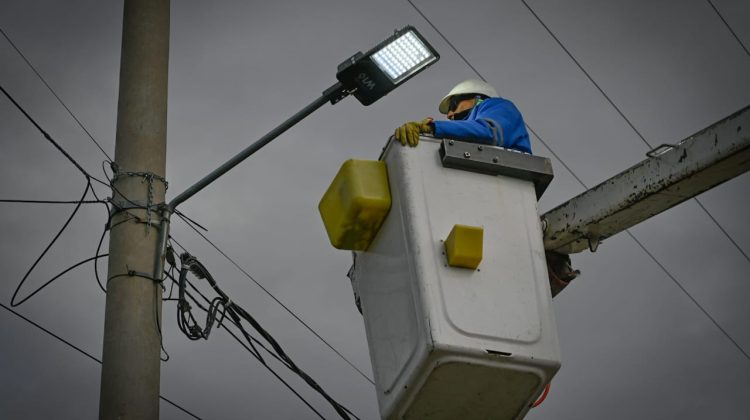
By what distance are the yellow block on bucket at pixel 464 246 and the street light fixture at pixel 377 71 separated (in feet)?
3.72

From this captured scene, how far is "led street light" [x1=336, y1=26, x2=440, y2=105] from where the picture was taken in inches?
216

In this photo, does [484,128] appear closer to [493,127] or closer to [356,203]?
[493,127]

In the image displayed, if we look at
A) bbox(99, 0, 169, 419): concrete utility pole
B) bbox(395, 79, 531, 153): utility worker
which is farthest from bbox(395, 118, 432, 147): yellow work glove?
bbox(99, 0, 169, 419): concrete utility pole

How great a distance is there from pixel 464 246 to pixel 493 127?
3.19ft

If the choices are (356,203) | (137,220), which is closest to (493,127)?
(356,203)

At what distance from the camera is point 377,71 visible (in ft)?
18.1

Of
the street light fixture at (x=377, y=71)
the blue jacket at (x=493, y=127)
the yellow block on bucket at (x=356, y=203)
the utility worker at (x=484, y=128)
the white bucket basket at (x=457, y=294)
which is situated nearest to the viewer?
the white bucket basket at (x=457, y=294)

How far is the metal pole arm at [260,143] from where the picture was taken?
210 inches

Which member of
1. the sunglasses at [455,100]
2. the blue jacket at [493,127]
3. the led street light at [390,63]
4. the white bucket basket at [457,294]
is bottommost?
the white bucket basket at [457,294]

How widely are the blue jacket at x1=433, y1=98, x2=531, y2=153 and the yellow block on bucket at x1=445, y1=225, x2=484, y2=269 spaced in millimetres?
635

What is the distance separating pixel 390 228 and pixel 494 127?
861 mm

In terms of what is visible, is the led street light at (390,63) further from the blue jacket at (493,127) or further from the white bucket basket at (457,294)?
the white bucket basket at (457,294)

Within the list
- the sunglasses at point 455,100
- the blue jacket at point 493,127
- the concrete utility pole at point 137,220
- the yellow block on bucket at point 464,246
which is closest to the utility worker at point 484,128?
the blue jacket at point 493,127

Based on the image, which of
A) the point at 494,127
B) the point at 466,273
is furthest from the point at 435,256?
the point at 494,127
